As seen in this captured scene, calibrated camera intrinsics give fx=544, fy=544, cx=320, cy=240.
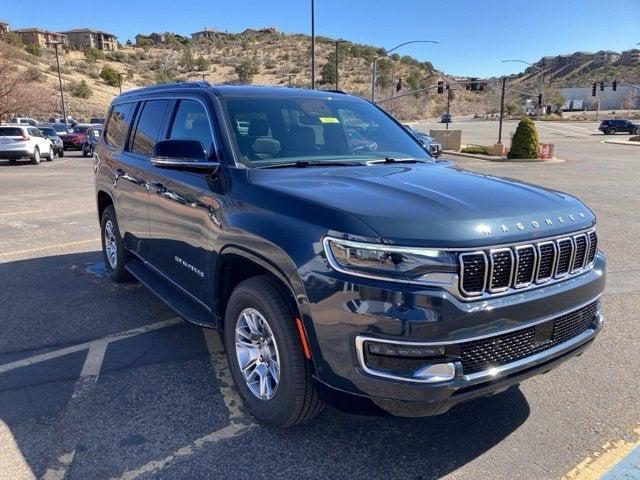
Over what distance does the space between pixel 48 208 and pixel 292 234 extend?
33.4 ft

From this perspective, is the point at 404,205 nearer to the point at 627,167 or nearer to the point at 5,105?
the point at 627,167

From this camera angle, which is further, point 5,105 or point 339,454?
point 5,105

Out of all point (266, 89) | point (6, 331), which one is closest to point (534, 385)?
point (266, 89)

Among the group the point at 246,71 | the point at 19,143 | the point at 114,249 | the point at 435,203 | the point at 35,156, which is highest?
the point at 246,71

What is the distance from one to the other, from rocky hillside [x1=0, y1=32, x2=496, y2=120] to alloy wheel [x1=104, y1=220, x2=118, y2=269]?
53.3 meters

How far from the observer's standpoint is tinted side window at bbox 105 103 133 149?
17.5 ft

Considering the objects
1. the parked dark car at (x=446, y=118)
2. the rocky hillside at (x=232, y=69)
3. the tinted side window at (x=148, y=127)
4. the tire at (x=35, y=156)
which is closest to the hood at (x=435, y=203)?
the tinted side window at (x=148, y=127)

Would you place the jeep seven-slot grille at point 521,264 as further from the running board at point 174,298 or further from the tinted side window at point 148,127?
the tinted side window at point 148,127

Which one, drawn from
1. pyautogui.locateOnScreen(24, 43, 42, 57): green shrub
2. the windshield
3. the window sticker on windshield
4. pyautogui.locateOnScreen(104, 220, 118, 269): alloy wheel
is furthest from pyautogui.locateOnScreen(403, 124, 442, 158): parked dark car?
pyautogui.locateOnScreen(24, 43, 42, 57): green shrub

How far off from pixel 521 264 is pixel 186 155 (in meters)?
2.13

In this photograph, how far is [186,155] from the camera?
349 centimetres

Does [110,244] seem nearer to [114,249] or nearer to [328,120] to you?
[114,249]

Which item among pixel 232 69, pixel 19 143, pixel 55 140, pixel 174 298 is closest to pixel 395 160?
pixel 174 298

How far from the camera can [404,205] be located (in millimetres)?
2709
